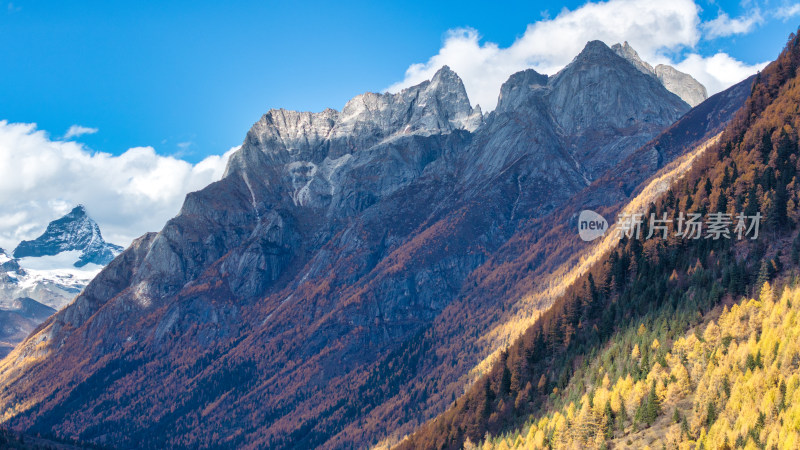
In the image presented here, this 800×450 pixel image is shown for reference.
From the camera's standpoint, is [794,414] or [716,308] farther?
[716,308]

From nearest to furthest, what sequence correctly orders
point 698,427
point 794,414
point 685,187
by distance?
point 794,414, point 698,427, point 685,187

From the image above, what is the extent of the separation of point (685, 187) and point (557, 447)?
87.8 metres

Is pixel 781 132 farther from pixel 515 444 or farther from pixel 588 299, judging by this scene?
pixel 515 444

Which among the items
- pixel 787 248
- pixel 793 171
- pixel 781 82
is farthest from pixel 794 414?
pixel 781 82

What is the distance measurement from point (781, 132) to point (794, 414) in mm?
91072

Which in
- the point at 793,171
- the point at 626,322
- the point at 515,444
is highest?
the point at 793,171

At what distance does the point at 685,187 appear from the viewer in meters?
184

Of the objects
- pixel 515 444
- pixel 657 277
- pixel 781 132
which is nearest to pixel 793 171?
pixel 781 132

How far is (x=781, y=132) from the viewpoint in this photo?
16425 cm

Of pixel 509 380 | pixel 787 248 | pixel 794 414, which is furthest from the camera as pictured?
pixel 509 380

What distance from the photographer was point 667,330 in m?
137

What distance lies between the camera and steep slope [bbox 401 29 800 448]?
112188mm

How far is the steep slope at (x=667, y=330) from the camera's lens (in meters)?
112

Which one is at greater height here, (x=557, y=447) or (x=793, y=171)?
(x=793, y=171)
